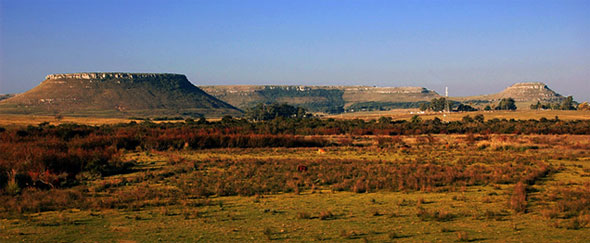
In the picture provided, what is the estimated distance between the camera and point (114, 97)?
132250 millimetres

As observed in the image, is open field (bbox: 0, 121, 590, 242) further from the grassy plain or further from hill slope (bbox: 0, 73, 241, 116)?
hill slope (bbox: 0, 73, 241, 116)

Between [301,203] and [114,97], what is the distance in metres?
126

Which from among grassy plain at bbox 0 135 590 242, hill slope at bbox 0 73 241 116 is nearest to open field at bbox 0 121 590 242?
grassy plain at bbox 0 135 590 242

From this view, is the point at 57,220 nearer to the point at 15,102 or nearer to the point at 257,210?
the point at 257,210

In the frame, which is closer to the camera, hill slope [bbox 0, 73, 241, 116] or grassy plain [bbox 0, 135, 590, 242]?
grassy plain [bbox 0, 135, 590, 242]

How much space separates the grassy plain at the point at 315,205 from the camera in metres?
11.2

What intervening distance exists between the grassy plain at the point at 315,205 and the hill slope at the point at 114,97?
102 meters

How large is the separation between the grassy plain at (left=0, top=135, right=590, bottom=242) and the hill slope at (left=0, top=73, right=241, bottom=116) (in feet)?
336

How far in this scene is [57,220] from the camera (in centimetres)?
1281

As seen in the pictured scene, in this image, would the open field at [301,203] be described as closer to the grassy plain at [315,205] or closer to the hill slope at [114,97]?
the grassy plain at [315,205]

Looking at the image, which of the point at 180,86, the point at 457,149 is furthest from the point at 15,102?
the point at 457,149

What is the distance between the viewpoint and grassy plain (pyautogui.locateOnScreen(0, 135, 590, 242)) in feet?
36.8

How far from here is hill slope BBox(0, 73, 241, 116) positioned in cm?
12250

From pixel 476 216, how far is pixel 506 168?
10.7 m
